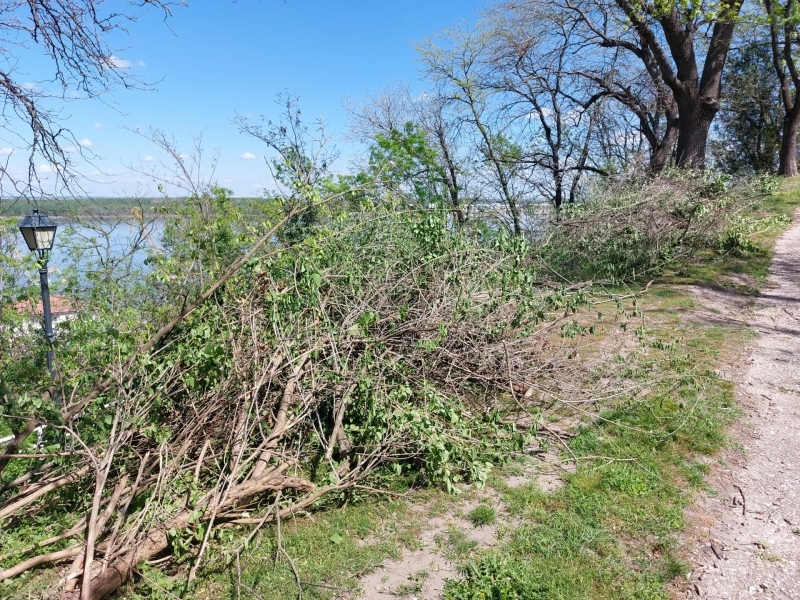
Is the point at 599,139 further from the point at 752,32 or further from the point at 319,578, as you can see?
the point at 319,578

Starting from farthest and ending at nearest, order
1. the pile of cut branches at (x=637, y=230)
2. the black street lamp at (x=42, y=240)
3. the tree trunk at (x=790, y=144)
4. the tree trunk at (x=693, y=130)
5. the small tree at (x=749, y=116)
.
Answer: the small tree at (x=749, y=116) → the tree trunk at (x=790, y=144) → the tree trunk at (x=693, y=130) → the pile of cut branches at (x=637, y=230) → the black street lamp at (x=42, y=240)

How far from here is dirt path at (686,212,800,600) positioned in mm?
2867

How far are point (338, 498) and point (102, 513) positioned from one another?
56.0 inches

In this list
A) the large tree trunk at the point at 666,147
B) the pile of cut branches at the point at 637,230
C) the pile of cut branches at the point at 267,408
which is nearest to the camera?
the pile of cut branches at the point at 267,408

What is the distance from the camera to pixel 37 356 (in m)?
4.71

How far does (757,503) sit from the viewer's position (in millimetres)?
3520

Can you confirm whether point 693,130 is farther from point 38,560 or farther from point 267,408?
point 38,560

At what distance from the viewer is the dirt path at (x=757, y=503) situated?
9.41 feet

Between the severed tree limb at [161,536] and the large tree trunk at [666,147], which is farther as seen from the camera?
the large tree trunk at [666,147]

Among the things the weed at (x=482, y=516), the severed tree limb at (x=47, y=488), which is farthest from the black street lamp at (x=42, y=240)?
the weed at (x=482, y=516)

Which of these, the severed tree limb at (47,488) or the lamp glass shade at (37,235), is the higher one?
the lamp glass shade at (37,235)

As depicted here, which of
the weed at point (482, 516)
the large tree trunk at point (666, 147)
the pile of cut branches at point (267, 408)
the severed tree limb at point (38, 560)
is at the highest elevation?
the large tree trunk at point (666, 147)

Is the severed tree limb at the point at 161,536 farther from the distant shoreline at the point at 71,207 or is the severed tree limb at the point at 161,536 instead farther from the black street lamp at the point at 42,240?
the black street lamp at the point at 42,240

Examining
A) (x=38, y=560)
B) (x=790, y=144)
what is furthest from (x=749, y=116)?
(x=38, y=560)
